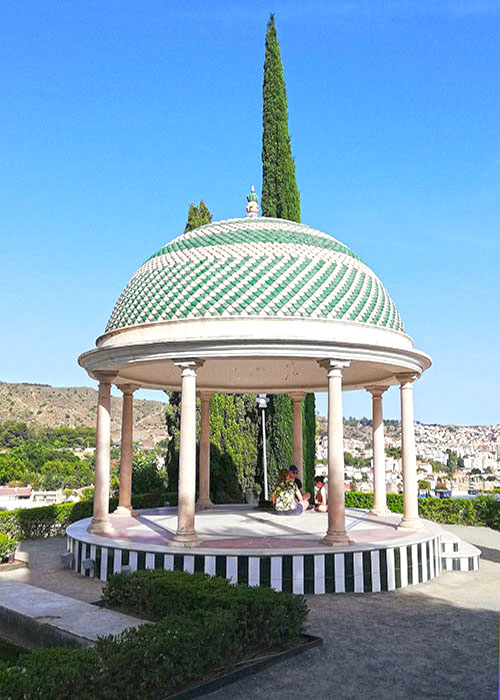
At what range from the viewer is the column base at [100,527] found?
15.3 m

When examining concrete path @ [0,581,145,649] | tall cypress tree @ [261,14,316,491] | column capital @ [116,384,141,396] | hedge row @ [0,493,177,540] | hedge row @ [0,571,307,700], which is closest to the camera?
hedge row @ [0,571,307,700]

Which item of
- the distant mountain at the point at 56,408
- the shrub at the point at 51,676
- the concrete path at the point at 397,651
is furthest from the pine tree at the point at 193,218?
the distant mountain at the point at 56,408

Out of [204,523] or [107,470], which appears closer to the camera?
[107,470]

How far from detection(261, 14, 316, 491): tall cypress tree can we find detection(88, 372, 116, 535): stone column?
10.3m

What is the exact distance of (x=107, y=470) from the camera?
51.7 ft

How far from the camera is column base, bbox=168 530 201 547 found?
12.8 m

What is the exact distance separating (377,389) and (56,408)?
14794 cm

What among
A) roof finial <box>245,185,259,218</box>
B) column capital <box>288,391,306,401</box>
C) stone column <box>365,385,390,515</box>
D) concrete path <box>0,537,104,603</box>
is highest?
roof finial <box>245,185,259,218</box>

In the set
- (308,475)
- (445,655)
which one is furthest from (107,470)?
(308,475)

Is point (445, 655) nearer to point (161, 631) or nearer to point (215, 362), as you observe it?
point (161, 631)

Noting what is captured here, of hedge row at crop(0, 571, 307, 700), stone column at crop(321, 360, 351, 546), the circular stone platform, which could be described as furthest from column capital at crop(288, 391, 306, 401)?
hedge row at crop(0, 571, 307, 700)

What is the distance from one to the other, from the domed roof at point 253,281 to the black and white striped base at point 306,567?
17.0 feet

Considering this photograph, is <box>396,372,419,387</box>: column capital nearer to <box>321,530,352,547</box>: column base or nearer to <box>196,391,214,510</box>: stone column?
<box>321,530,352,547</box>: column base

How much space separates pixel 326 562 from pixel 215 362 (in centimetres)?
686
